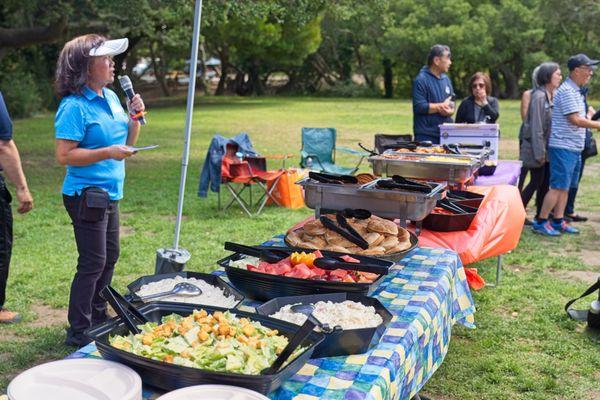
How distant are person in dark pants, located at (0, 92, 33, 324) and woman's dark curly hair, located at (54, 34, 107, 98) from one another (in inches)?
26.9

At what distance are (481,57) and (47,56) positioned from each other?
788 inches

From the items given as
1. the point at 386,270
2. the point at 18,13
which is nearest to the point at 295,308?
the point at 386,270

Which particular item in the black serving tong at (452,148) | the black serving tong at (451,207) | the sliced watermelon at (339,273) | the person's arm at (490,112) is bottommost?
the black serving tong at (451,207)

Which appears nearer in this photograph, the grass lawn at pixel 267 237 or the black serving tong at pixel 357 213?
the black serving tong at pixel 357 213

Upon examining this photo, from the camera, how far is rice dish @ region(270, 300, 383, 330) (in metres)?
2.08

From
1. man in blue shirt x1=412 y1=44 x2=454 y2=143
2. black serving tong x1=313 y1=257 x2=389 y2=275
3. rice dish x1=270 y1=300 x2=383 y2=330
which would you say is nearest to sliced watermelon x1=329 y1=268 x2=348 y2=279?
black serving tong x1=313 y1=257 x2=389 y2=275


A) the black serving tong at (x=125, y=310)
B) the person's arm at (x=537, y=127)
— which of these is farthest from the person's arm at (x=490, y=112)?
the black serving tong at (x=125, y=310)

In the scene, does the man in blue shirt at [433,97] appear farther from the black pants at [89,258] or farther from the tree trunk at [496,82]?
the tree trunk at [496,82]

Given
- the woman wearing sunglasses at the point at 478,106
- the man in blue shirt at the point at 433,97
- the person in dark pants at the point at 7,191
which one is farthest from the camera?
the woman wearing sunglasses at the point at 478,106

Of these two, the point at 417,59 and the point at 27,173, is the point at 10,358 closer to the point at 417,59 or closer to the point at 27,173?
the point at 27,173

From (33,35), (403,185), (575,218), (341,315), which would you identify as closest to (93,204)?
(403,185)

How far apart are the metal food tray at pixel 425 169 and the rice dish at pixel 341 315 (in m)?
2.37

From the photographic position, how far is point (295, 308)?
2.19m

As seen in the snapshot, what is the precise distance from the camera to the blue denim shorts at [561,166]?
655cm
